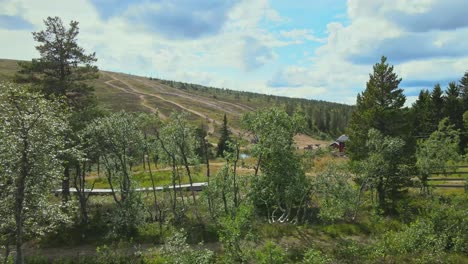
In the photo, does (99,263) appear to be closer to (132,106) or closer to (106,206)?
(106,206)

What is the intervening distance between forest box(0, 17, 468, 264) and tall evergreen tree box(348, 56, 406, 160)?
10 centimetres

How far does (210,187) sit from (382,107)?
688 inches

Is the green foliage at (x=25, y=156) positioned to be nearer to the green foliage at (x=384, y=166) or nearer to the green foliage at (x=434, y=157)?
the green foliage at (x=384, y=166)

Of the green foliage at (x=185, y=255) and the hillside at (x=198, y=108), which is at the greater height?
the hillside at (x=198, y=108)

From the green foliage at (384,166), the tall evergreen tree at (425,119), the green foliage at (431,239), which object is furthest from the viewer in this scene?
the tall evergreen tree at (425,119)

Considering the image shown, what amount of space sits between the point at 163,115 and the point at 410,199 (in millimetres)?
105039

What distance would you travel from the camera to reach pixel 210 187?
26656 millimetres

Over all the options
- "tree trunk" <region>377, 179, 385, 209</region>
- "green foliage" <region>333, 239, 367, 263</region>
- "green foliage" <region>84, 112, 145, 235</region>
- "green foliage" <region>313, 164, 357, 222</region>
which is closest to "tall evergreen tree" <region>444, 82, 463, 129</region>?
"tree trunk" <region>377, 179, 385, 209</region>

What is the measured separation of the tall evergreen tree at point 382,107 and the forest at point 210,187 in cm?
10

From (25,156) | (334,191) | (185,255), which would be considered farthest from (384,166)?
(25,156)

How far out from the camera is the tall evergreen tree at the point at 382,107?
32.3 metres

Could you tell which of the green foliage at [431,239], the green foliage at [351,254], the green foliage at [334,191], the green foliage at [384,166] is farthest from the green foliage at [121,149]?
the green foliage at [384,166]

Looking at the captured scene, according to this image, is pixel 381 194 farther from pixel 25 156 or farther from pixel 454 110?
pixel 454 110

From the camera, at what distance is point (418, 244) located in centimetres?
2045
